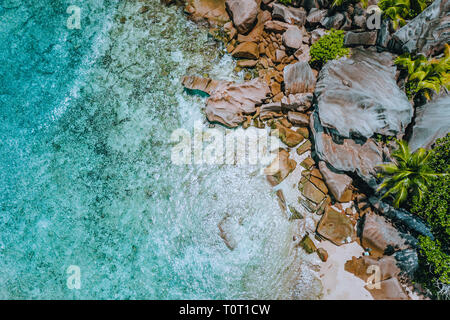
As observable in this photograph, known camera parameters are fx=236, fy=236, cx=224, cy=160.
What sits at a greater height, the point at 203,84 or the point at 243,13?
the point at 243,13

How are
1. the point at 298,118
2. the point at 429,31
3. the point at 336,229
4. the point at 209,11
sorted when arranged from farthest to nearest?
1. the point at 209,11
2. the point at 298,118
3. the point at 336,229
4. the point at 429,31

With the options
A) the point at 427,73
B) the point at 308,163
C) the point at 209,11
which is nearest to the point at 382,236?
the point at 308,163

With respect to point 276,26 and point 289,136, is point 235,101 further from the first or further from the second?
point 276,26

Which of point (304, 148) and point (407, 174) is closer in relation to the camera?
point (407, 174)

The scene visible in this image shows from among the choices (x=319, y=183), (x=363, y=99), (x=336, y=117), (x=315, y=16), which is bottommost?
(x=319, y=183)

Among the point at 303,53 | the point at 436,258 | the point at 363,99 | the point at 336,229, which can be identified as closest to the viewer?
the point at 436,258

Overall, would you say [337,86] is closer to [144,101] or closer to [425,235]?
[425,235]

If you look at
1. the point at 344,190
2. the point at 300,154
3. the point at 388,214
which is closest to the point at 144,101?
the point at 300,154

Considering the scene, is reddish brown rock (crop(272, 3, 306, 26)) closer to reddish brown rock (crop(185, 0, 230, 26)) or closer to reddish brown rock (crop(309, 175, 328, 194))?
reddish brown rock (crop(185, 0, 230, 26))
